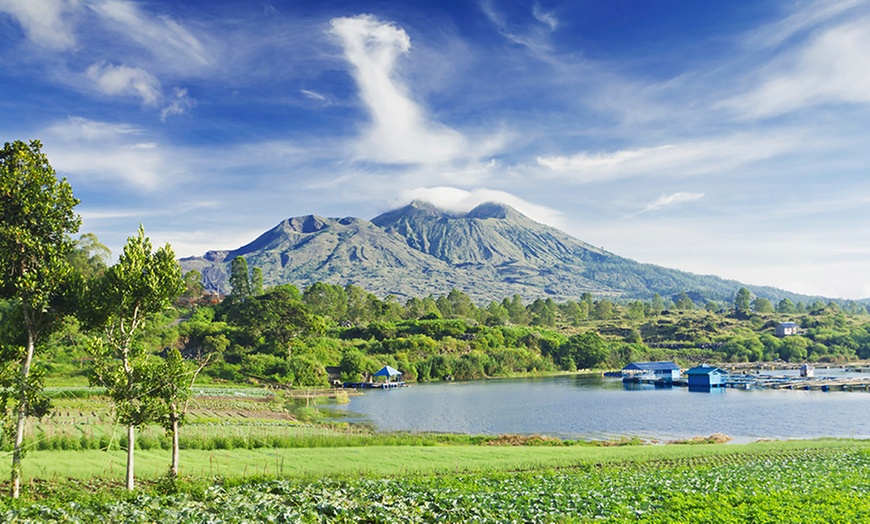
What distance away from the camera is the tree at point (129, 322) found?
50.0 ft

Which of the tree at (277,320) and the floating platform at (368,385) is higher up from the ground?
the tree at (277,320)

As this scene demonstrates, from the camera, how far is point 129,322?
15.9 meters

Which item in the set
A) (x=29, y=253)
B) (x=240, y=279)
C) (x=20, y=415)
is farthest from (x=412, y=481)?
(x=240, y=279)

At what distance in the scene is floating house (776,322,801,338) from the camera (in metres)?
136

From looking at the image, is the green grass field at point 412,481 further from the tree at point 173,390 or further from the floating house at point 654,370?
the floating house at point 654,370

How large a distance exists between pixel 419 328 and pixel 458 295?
190 feet

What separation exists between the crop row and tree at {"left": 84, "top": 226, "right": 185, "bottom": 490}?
2.69 metres

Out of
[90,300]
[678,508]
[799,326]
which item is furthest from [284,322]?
[799,326]

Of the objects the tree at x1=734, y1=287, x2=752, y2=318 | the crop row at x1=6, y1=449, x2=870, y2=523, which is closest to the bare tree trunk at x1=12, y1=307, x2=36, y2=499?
the crop row at x1=6, y1=449, x2=870, y2=523

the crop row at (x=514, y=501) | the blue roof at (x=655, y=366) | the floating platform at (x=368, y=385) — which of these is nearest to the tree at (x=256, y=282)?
the floating platform at (x=368, y=385)

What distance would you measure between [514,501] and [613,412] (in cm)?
3897

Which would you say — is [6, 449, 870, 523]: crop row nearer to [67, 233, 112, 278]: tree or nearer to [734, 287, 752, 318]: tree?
[67, 233, 112, 278]: tree

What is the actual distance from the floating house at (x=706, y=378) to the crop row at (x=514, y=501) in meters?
62.7

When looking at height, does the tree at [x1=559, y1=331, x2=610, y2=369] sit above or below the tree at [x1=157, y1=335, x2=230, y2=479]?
below
